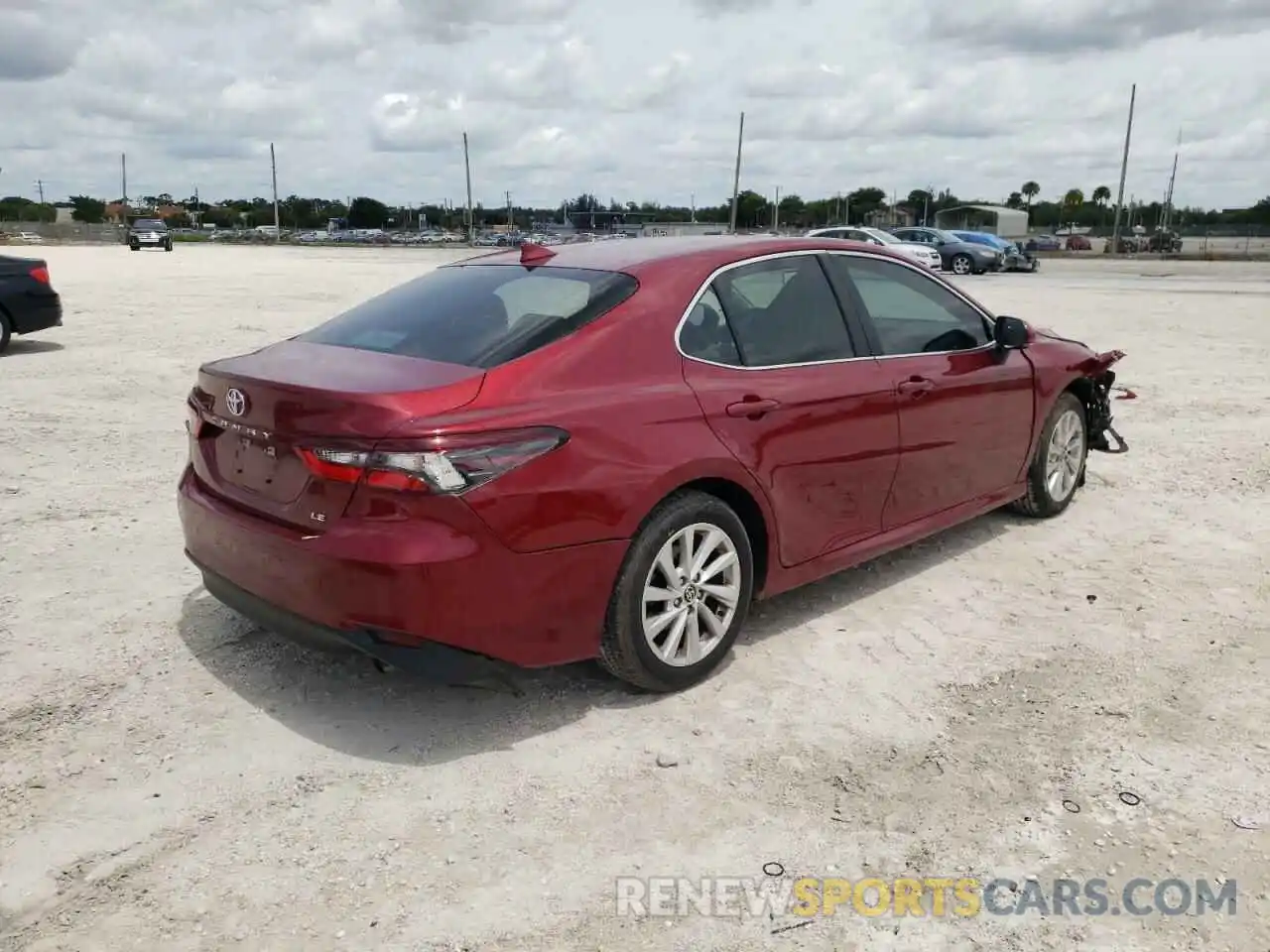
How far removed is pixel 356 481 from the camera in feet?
10.6

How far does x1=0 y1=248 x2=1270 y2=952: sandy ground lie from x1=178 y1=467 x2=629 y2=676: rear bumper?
1.27 feet

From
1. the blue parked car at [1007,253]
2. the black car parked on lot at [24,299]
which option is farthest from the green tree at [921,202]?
the black car parked on lot at [24,299]

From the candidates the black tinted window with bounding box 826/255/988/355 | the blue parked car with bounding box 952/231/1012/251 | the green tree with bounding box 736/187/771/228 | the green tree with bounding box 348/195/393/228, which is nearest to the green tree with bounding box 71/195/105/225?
the green tree with bounding box 348/195/393/228

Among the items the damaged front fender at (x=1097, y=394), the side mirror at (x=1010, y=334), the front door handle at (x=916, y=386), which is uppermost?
the side mirror at (x=1010, y=334)

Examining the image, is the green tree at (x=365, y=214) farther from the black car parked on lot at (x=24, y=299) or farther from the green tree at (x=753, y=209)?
the black car parked on lot at (x=24, y=299)

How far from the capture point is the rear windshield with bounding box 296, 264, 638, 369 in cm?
361

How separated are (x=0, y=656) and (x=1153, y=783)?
4195 mm

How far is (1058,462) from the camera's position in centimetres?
598

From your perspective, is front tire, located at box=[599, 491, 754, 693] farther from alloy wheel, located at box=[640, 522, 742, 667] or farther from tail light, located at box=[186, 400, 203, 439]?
tail light, located at box=[186, 400, 203, 439]

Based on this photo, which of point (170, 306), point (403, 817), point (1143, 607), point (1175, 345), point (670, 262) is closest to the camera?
point (403, 817)

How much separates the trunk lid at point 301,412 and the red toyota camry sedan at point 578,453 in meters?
0.01

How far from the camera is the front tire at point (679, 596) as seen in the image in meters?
3.61

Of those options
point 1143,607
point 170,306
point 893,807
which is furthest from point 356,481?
point 170,306

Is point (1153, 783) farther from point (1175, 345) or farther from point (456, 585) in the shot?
point (1175, 345)
